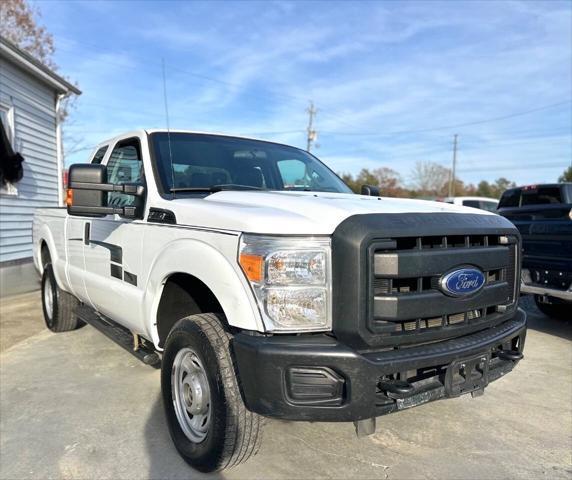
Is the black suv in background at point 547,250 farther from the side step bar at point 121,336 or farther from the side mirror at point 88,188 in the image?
the side mirror at point 88,188

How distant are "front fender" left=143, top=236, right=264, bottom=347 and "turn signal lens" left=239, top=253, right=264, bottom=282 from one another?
0.04 meters

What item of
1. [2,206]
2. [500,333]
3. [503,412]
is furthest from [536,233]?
[2,206]

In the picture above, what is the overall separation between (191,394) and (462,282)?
1.64m

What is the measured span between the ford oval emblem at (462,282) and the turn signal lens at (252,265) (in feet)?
3.03

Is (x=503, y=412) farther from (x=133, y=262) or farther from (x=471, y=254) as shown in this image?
(x=133, y=262)

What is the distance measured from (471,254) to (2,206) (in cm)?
865

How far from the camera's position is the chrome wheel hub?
2734 millimetres

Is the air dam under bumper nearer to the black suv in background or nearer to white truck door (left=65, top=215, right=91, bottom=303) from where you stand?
white truck door (left=65, top=215, right=91, bottom=303)

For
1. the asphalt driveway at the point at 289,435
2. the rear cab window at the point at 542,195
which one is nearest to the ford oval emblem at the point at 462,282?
the asphalt driveway at the point at 289,435

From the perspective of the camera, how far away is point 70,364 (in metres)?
4.64

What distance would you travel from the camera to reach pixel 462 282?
253cm

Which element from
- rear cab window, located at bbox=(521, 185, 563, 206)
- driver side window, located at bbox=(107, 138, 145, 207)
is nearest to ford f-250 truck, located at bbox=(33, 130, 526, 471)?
driver side window, located at bbox=(107, 138, 145, 207)

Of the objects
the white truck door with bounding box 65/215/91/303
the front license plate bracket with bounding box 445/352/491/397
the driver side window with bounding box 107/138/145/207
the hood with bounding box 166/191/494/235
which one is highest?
the driver side window with bounding box 107/138/145/207

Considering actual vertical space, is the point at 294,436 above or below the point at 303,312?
below
